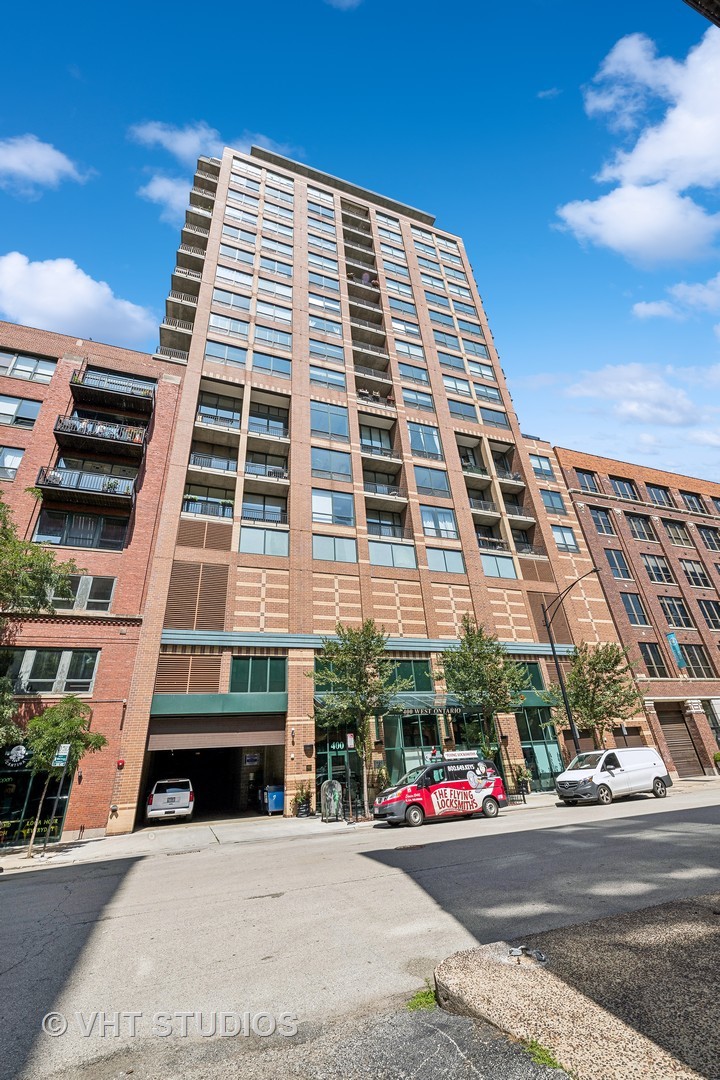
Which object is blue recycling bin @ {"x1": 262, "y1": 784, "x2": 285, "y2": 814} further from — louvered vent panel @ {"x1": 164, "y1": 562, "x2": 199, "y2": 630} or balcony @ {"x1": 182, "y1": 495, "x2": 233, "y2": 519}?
balcony @ {"x1": 182, "y1": 495, "x2": 233, "y2": 519}

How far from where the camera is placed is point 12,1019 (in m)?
4.05

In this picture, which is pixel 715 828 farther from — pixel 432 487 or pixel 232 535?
pixel 432 487

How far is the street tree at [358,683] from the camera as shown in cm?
2075

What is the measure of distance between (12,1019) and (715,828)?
1221 cm

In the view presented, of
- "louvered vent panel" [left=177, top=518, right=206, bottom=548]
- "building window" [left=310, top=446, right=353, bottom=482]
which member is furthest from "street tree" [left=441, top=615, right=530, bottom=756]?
"louvered vent panel" [left=177, top=518, right=206, bottom=548]

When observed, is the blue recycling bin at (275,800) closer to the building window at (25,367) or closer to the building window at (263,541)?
the building window at (263,541)

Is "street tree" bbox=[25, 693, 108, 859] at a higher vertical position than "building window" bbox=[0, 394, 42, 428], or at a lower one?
lower

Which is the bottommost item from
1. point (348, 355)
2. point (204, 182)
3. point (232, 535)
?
point (232, 535)

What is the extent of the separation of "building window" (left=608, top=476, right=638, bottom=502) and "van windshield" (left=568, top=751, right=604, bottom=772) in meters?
27.5

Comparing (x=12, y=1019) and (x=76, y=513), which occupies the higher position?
(x=76, y=513)

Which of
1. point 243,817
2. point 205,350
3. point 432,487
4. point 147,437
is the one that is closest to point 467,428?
point 432,487

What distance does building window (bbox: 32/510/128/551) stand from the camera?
2293 centimetres

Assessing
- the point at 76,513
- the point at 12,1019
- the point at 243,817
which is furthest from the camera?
the point at 76,513

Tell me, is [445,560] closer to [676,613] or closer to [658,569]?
[658,569]
